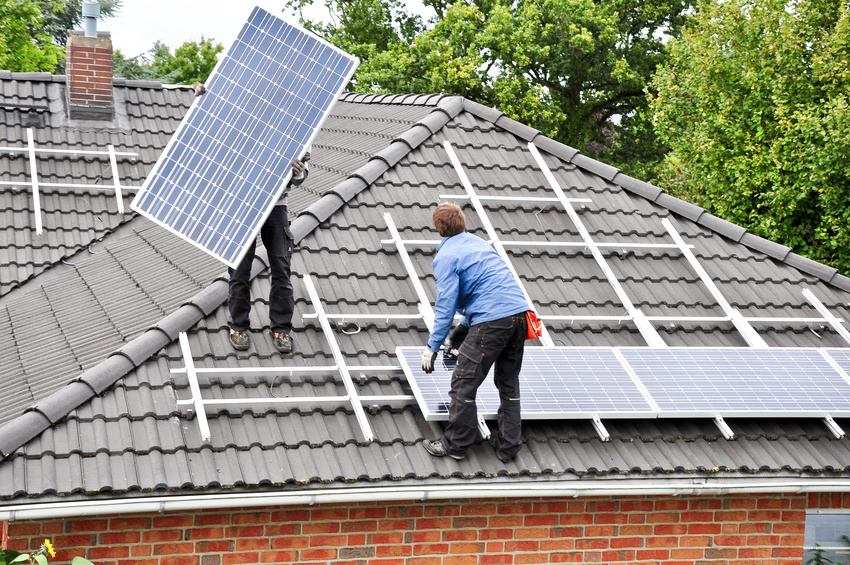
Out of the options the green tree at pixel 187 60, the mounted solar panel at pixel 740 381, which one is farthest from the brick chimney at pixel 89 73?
the green tree at pixel 187 60

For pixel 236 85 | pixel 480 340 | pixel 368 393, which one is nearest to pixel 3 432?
pixel 368 393

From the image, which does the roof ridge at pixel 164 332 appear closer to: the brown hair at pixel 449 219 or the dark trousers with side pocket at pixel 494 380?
the brown hair at pixel 449 219

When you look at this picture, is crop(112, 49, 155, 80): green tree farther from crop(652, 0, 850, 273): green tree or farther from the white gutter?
the white gutter

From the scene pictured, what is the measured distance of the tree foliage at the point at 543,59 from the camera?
1067 inches

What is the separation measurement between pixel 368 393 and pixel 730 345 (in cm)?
345

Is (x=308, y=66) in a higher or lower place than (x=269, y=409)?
higher

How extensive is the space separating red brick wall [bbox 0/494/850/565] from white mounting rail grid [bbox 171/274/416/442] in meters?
0.61

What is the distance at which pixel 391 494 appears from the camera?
5.36 meters

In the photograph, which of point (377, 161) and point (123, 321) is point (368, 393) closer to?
point (123, 321)

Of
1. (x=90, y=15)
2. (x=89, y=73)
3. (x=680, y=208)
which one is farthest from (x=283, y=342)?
(x=90, y=15)

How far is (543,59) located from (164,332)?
23.9 m

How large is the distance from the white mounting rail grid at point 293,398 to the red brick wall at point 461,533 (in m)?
0.61

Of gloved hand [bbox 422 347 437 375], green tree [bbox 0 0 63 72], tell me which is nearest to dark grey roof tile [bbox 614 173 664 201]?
gloved hand [bbox 422 347 437 375]

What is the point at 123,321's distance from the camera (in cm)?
698
